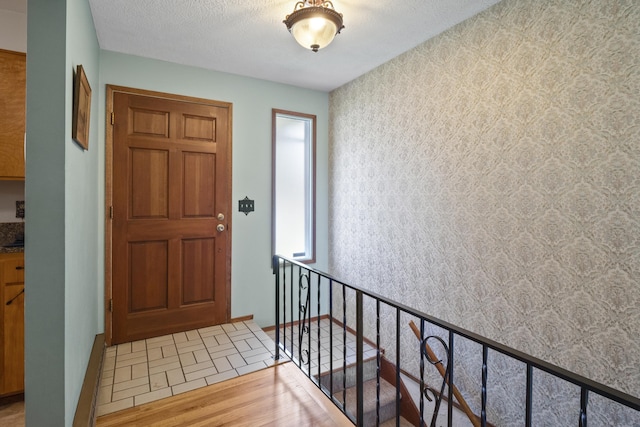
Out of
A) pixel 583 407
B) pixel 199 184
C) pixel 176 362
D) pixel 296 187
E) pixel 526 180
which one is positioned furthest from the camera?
pixel 296 187

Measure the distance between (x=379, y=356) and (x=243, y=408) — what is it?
3.04 feet

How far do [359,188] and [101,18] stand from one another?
8.01 ft

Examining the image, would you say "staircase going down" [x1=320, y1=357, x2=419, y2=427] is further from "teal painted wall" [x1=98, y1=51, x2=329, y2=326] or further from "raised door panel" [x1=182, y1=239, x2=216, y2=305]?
"raised door panel" [x1=182, y1=239, x2=216, y2=305]

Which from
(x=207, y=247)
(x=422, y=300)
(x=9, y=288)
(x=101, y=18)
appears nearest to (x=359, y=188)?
(x=422, y=300)

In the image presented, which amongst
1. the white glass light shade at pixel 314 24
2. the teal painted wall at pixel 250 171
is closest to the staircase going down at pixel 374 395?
the teal painted wall at pixel 250 171

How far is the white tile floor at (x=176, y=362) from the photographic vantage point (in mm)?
2018

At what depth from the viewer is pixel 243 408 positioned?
1.90 metres

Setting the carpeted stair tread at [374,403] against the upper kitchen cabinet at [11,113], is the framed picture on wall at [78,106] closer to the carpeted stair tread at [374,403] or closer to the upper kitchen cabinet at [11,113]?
the upper kitchen cabinet at [11,113]

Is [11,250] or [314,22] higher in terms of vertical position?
[314,22]

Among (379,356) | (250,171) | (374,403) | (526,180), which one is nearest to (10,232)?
(250,171)

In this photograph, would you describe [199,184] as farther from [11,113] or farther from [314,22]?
[314,22]

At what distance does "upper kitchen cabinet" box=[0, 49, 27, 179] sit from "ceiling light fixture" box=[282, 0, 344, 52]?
1.75 metres

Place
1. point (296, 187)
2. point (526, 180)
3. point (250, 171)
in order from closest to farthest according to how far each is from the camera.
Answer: point (526, 180), point (250, 171), point (296, 187)

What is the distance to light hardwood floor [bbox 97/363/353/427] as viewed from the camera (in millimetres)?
1785
